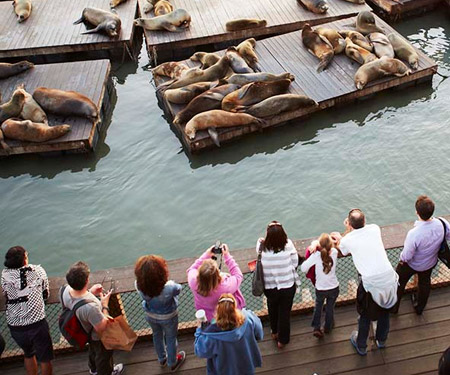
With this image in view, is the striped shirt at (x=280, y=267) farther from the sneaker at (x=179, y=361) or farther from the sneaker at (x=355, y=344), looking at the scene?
the sneaker at (x=179, y=361)

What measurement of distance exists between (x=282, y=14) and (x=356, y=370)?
9284 mm

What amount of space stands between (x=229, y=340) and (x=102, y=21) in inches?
391

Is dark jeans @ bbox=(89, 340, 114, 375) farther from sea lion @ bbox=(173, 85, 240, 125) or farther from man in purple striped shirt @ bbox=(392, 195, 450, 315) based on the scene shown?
sea lion @ bbox=(173, 85, 240, 125)

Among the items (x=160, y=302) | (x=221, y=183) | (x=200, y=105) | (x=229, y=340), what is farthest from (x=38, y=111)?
(x=229, y=340)

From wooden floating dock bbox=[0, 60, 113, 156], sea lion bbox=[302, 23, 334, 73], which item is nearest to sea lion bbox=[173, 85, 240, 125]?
wooden floating dock bbox=[0, 60, 113, 156]

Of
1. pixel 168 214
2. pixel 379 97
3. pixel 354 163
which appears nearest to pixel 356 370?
pixel 168 214

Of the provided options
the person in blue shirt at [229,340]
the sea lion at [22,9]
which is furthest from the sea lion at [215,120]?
the sea lion at [22,9]

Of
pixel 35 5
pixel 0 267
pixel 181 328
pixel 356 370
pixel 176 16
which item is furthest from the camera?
pixel 35 5

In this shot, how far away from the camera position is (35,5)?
41.6 feet

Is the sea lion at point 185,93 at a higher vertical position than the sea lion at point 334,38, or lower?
lower

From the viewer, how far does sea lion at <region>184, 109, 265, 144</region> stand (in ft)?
26.8

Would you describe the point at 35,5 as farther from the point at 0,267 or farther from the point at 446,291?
the point at 446,291

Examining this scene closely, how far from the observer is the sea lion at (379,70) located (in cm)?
898

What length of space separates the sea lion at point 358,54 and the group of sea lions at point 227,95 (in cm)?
137
